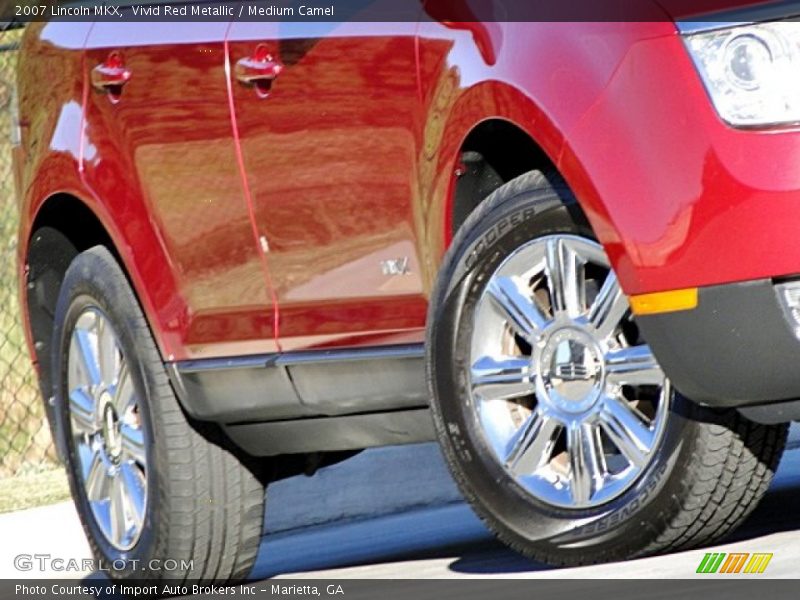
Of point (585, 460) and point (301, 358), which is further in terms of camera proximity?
point (301, 358)

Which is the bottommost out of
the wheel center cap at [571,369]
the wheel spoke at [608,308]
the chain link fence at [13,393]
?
the chain link fence at [13,393]

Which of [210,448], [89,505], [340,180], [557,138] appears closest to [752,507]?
[557,138]

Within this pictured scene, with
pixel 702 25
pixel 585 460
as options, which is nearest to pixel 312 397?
pixel 585 460

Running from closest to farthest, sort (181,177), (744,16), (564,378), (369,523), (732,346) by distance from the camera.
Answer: (744,16), (732,346), (564,378), (181,177), (369,523)

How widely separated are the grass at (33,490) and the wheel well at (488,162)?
12.3ft

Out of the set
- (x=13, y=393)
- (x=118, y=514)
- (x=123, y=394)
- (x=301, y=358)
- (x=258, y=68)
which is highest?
(x=258, y=68)

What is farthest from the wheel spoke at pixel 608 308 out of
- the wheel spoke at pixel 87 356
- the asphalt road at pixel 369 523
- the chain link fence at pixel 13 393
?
the chain link fence at pixel 13 393

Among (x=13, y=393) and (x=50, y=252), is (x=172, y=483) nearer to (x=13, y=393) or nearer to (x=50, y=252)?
(x=50, y=252)

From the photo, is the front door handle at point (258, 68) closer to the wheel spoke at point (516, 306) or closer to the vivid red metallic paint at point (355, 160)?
the vivid red metallic paint at point (355, 160)

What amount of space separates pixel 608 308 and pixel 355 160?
0.82 meters

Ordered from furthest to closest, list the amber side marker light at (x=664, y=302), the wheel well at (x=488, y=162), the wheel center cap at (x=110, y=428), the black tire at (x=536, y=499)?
1. the wheel center cap at (x=110, y=428)
2. the wheel well at (x=488, y=162)
3. the black tire at (x=536, y=499)
4. the amber side marker light at (x=664, y=302)

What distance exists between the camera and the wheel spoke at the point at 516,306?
476 cm

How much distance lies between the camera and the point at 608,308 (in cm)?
461

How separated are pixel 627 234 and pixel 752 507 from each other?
722mm
